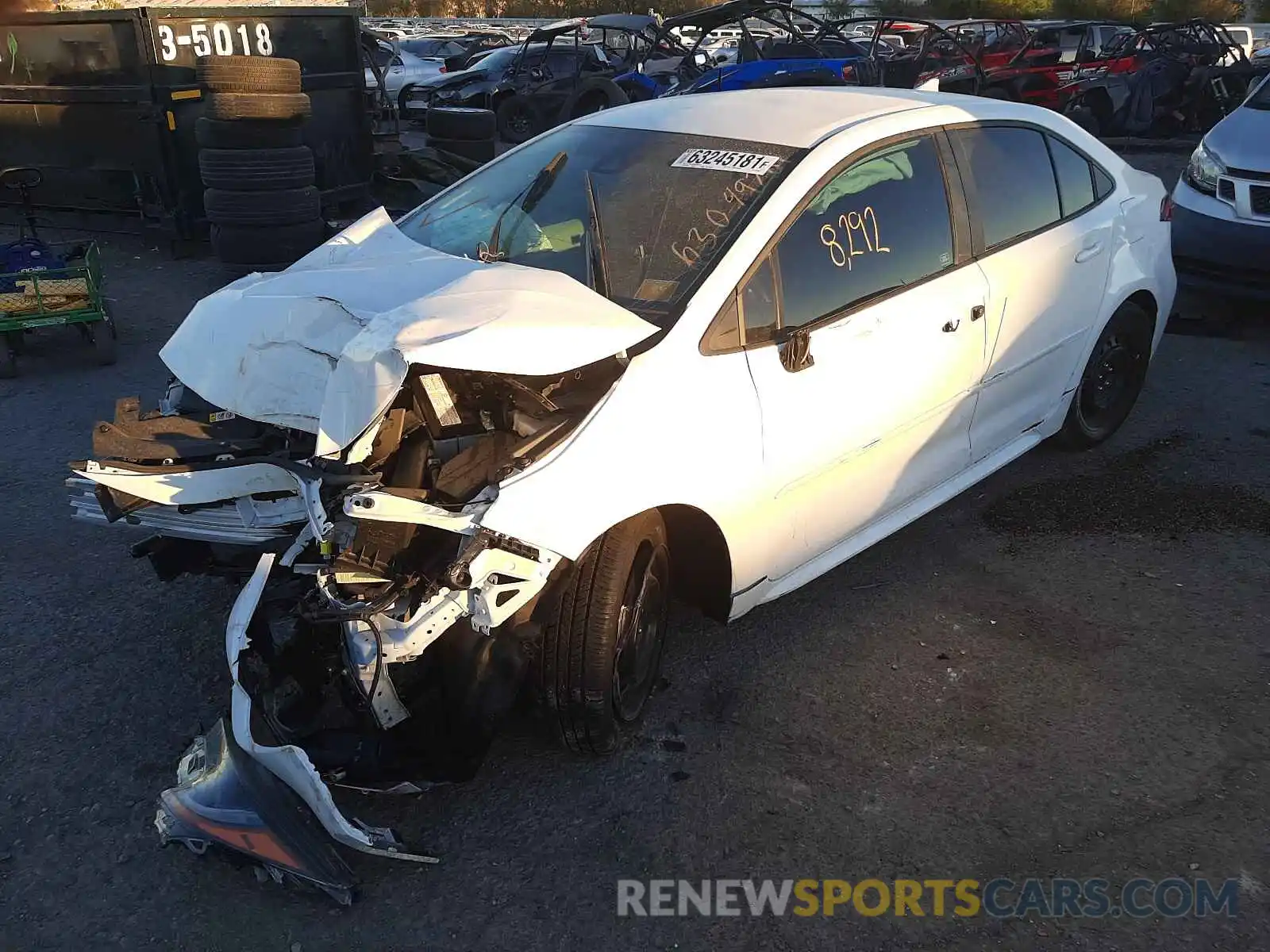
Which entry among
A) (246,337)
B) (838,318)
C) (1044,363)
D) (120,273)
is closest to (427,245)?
(246,337)

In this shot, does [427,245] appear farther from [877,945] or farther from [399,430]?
[877,945]

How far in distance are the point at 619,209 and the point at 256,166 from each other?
476 cm

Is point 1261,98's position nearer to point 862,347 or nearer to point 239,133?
point 862,347

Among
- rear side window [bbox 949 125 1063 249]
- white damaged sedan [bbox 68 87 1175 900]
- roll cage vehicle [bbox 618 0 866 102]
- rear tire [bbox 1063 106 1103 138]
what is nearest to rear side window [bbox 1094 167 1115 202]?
rear side window [bbox 949 125 1063 249]

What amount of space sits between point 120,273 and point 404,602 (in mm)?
7557

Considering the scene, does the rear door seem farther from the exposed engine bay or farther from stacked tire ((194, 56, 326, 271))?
stacked tire ((194, 56, 326, 271))

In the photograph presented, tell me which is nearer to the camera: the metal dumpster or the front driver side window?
the front driver side window

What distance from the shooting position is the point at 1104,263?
4488mm

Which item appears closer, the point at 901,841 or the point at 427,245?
the point at 901,841

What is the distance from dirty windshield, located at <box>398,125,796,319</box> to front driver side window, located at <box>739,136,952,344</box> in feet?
0.60

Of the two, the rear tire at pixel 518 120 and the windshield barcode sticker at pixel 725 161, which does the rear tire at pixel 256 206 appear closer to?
the windshield barcode sticker at pixel 725 161

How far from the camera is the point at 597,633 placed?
277 centimetres

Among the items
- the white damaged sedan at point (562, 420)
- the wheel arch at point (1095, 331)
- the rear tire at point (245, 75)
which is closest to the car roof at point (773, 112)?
the white damaged sedan at point (562, 420)

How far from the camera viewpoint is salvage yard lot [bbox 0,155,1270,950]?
8.26ft
